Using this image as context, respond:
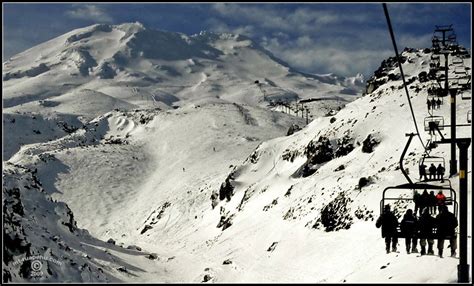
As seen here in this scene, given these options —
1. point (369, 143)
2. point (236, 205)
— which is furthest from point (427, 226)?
point (236, 205)

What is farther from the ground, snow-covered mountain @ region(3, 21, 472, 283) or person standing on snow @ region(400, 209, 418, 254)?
person standing on snow @ region(400, 209, 418, 254)

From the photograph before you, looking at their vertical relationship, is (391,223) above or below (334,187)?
above

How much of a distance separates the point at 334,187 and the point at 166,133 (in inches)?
3128

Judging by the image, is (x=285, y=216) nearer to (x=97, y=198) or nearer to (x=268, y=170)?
(x=268, y=170)

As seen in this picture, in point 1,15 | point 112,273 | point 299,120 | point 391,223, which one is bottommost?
point 299,120

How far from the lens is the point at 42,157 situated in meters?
99.0

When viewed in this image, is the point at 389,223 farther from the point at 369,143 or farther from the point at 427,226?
the point at 369,143

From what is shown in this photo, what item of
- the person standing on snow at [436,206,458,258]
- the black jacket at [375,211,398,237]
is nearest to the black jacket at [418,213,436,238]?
the person standing on snow at [436,206,458,258]

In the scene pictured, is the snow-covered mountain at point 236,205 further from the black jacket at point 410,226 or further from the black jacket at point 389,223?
the black jacket at point 389,223

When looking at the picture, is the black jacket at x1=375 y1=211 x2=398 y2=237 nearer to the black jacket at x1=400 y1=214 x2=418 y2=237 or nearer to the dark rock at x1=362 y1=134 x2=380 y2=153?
the black jacket at x1=400 y1=214 x2=418 y2=237

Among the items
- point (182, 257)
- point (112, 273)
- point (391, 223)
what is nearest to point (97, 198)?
point (182, 257)

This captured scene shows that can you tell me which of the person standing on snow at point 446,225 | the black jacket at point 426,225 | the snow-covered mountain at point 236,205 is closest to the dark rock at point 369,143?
the snow-covered mountain at point 236,205

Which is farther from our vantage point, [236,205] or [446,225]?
[236,205]

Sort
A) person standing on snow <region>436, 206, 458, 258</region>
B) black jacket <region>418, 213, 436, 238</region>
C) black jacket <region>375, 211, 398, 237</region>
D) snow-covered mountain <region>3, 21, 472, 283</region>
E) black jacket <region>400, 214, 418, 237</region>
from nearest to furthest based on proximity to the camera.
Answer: person standing on snow <region>436, 206, 458, 258</region>
black jacket <region>418, 213, 436, 238</region>
black jacket <region>400, 214, 418, 237</region>
black jacket <region>375, 211, 398, 237</region>
snow-covered mountain <region>3, 21, 472, 283</region>
